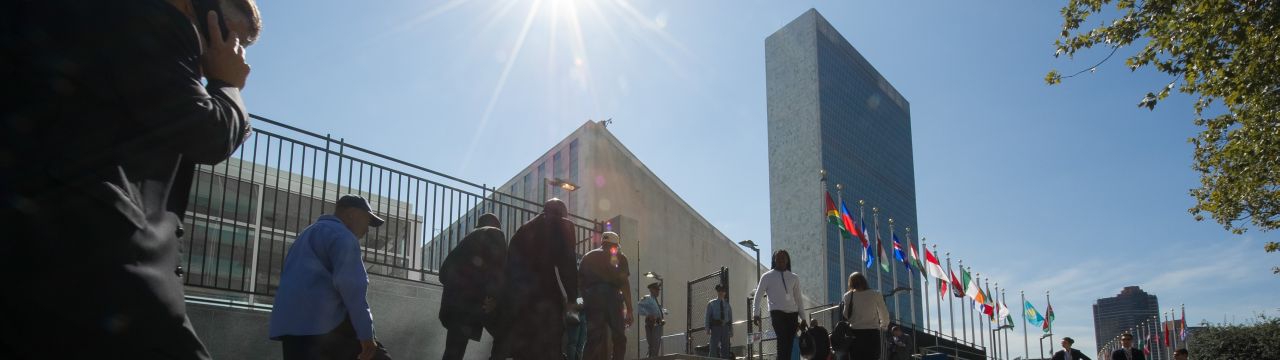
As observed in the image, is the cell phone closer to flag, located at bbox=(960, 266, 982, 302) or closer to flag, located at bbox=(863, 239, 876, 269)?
flag, located at bbox=(863, 239, 876, 269)

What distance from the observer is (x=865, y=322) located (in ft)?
32.1

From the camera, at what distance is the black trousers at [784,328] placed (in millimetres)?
9559

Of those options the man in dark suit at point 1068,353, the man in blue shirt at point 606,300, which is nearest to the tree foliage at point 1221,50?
the man in dark suit at point 1068,353

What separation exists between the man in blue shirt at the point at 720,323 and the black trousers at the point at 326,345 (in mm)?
8584

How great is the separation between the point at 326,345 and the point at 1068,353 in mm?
14661

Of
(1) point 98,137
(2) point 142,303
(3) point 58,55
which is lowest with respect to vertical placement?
(2) point 142,303

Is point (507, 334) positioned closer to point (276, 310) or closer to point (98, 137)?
point (276, 310)

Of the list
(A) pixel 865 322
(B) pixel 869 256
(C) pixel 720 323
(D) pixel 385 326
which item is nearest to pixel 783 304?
(A) pixel 865 322

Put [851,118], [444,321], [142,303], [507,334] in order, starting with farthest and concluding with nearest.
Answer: [851,118] < [444,321] < [507,334] < [142,303]

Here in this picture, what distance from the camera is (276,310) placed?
4.30 meters

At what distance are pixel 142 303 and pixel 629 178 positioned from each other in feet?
58.7

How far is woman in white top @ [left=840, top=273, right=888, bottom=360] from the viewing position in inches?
384

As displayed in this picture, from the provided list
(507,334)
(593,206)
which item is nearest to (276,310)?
(507,334)

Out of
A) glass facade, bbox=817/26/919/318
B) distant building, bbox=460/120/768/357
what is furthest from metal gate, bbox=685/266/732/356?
glass facade, bbox=817/26/919/318
